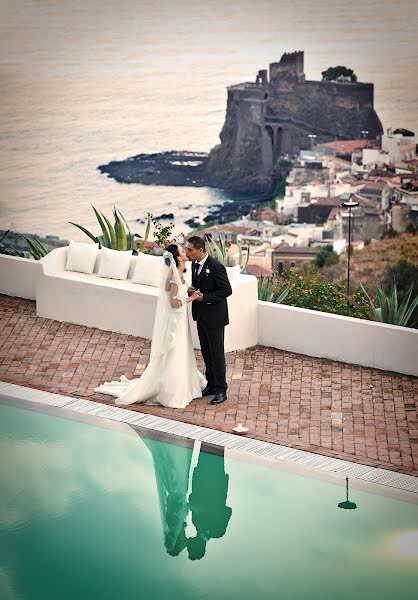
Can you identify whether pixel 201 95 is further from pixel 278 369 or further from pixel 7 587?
pixel 7 587

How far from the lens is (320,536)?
8719 millimetres

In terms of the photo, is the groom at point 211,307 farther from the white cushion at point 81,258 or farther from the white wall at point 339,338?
the white cushion at point 81,258

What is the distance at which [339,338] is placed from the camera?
11914 mm

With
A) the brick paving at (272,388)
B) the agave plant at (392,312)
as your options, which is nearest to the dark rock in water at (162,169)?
the brick paving at (272,388)

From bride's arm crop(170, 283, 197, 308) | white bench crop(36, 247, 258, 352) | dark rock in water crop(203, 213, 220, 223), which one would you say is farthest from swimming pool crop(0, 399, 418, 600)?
dark rock in water crop(203, 213, 220, 223)

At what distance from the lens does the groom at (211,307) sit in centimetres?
1060

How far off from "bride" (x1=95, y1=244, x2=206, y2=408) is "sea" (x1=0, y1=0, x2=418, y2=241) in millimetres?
8355

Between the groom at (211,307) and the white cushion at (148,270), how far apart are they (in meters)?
1.88

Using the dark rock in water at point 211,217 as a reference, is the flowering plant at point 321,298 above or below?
above

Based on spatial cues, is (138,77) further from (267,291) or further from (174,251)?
(174,251)

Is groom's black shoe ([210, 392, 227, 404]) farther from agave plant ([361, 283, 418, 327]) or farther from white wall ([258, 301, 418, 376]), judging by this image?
agave plant ([361, 283, 418, 327])

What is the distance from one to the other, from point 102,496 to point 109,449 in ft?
2.83

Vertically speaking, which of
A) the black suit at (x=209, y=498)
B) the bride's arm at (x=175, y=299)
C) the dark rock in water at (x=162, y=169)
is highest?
the bride's arm at (x=175, y=299)
